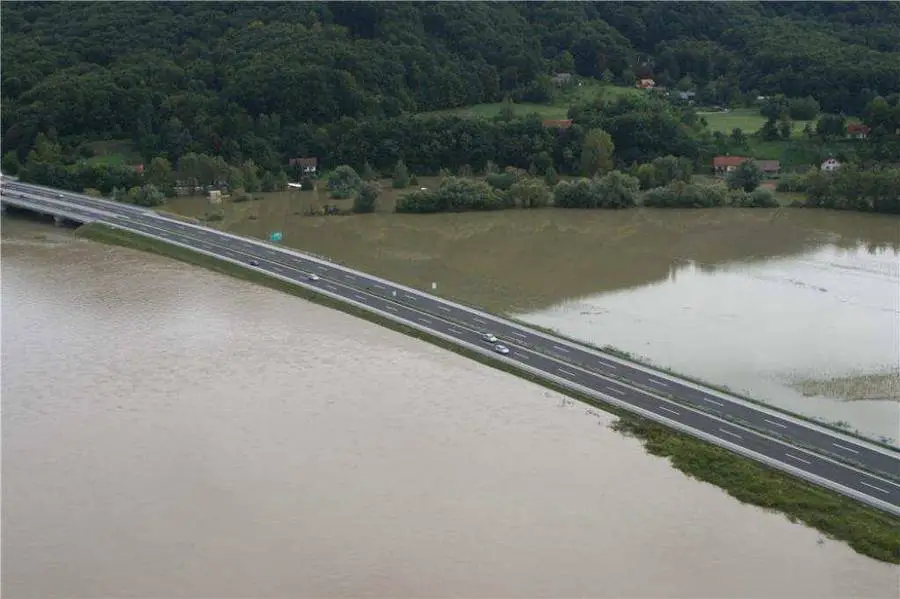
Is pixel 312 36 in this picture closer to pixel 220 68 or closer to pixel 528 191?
pixel 220 68

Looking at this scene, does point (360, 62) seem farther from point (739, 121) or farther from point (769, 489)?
point (769, 489)

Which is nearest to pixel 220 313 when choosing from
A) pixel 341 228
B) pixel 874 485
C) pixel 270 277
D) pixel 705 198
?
pixel 270 277

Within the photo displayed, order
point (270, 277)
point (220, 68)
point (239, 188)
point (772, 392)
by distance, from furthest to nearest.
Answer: point (220, 68), point (239, 188), point (270, 277), point (772, 392)

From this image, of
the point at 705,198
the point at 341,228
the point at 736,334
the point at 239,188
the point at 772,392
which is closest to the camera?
the point at 772,392

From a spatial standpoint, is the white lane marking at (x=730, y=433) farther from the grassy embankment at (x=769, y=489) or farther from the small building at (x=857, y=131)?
the small building at (x=857, y=131)

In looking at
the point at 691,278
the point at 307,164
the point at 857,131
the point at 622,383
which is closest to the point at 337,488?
the point at 622,383
